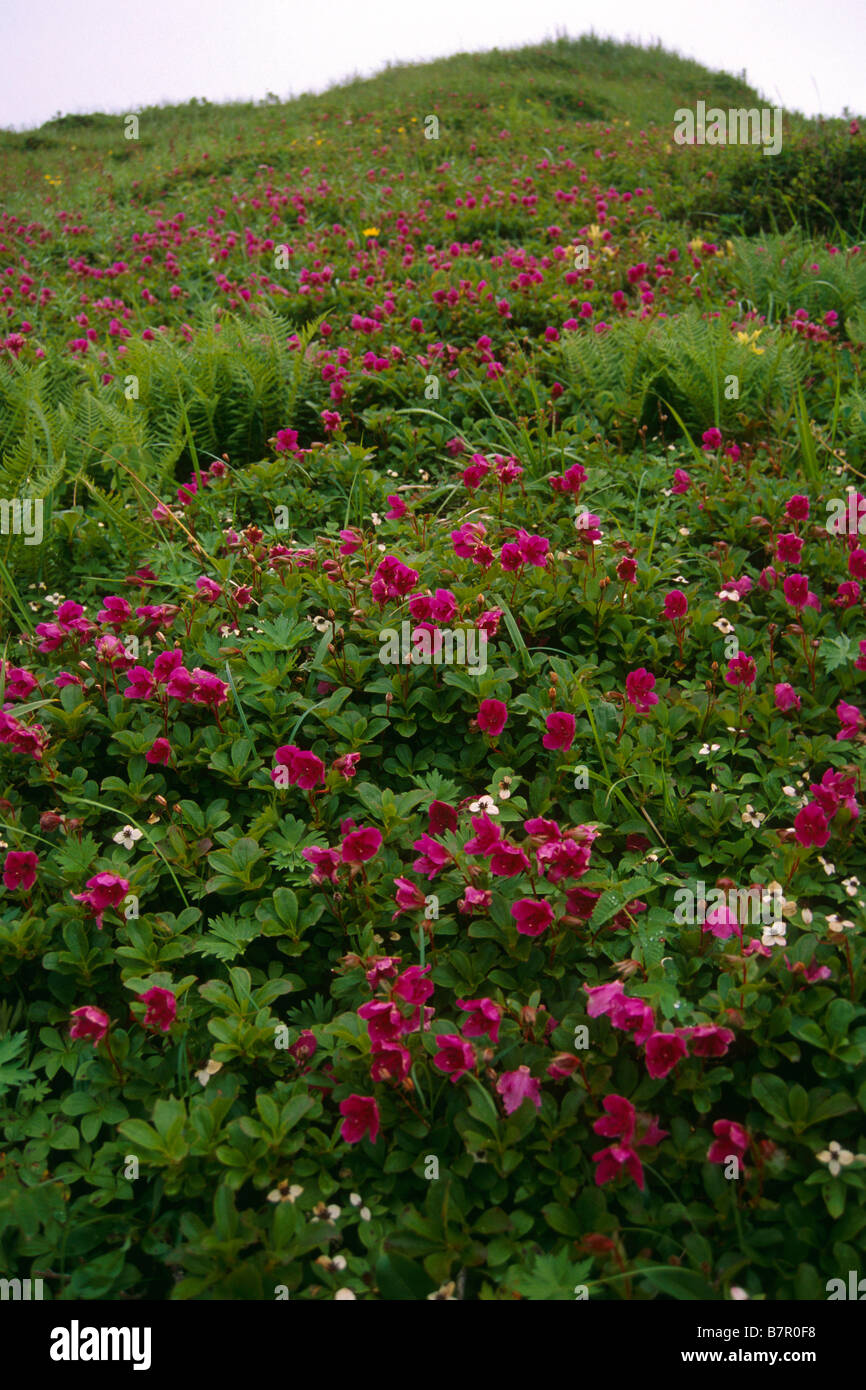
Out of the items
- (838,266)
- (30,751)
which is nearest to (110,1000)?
(30,751)

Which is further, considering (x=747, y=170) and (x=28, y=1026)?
(x=747, y=170)

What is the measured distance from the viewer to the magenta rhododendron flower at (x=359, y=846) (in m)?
2.40

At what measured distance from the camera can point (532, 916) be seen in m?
2.25

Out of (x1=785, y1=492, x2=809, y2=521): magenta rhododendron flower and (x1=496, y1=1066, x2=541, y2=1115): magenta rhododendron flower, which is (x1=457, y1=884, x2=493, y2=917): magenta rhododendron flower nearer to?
(x1=496, y1=1066, x2=541, y2=1115): magenta rhododendron flower

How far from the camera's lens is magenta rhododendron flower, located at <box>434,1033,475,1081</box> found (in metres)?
2.00

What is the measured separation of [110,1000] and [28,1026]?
22 centimetres

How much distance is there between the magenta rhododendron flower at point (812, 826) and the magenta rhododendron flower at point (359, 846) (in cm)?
118

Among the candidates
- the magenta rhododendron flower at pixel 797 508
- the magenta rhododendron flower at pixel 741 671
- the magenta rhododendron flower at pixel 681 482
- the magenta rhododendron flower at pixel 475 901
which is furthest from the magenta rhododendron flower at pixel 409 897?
the magenta rhododendron flower at pixel 681 482

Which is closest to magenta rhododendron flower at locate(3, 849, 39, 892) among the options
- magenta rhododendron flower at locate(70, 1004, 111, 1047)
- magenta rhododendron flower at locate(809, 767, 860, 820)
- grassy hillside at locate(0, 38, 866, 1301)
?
grassy hillside at locate(0, 38, 866, 1301)

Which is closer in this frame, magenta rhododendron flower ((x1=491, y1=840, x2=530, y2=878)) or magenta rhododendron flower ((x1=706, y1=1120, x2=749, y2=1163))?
magenta rhododendron flower ((x1=706, y1=1120, x2=749, y2=1163))

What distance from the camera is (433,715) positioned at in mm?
2990

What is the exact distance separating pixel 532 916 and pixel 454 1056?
0.41 metres

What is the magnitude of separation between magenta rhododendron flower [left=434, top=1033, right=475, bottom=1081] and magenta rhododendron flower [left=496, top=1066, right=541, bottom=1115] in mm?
91
